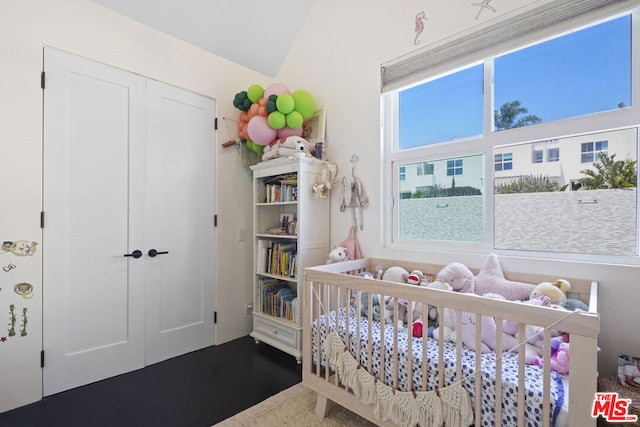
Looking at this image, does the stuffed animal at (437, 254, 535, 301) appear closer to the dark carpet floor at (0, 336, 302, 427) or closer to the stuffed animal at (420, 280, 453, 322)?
the stuffed animal at (420, 280, 453, 322)

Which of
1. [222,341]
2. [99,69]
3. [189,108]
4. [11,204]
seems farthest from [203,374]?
[99,69]

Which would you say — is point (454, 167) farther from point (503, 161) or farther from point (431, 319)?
point (431, 319)

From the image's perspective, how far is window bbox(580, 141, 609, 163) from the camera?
4.94 feet

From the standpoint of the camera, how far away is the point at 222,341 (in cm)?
263

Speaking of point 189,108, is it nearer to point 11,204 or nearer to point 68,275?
point 11,204

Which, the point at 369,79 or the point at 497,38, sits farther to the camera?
the point at 369,79

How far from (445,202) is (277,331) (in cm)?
161

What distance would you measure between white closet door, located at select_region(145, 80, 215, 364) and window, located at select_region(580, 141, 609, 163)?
2.51 m

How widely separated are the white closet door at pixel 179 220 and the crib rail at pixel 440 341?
121 centimetres

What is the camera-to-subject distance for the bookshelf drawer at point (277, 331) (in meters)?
2.29

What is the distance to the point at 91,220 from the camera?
2008mm

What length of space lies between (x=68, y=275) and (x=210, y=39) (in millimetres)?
2043

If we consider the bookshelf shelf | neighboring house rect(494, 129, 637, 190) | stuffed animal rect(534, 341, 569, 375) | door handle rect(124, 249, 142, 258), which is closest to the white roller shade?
neighboring house rect(494, 129, 637, 190)

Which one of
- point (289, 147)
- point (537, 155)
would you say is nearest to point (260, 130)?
point (289, 147)
